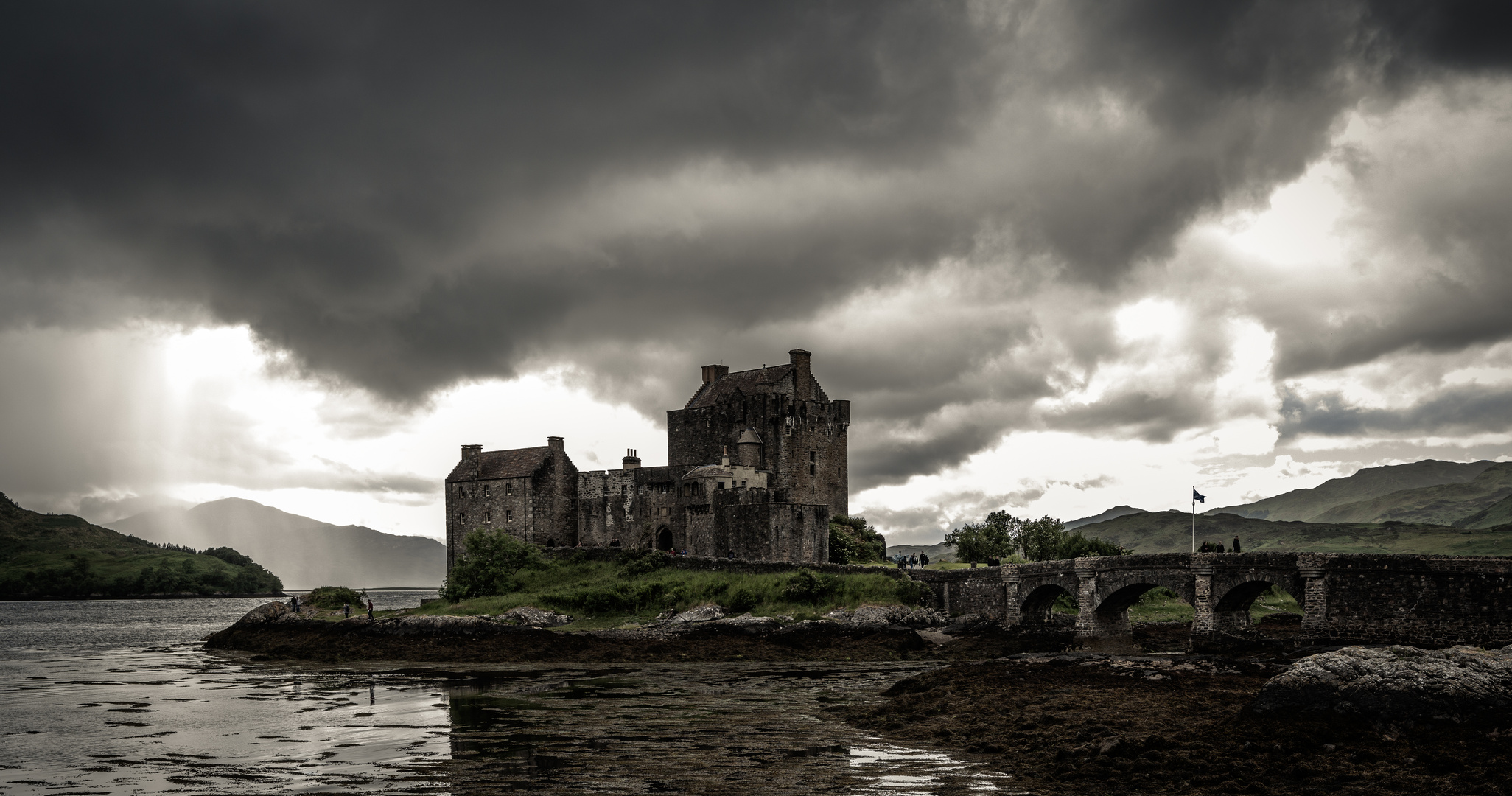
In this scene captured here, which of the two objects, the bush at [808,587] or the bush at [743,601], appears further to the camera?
the bush at [743,601]

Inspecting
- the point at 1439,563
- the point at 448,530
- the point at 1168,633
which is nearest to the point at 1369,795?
the point at 1439,563

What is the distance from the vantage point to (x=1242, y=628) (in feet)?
148

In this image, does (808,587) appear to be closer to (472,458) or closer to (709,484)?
(709,484)

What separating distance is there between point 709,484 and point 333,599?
27.1 m

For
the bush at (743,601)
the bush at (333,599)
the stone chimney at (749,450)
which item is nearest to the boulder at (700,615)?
the bush at (743,601)

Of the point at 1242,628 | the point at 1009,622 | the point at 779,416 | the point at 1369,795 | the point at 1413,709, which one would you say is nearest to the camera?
the point at 1369,795

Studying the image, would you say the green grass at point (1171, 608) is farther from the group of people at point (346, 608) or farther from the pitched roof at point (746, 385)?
the group of people at point (346, 608)

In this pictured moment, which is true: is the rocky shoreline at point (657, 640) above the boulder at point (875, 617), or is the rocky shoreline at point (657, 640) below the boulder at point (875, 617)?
below

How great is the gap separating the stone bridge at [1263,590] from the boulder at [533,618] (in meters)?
21.4

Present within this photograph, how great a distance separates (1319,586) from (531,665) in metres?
33.6

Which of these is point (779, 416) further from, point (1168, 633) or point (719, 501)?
point (1168, 633)

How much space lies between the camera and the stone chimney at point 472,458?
287ft

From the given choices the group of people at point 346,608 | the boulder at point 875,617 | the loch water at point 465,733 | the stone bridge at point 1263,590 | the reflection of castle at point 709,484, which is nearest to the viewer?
the loch water at point 465,733

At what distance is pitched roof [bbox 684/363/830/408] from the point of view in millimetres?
75625
